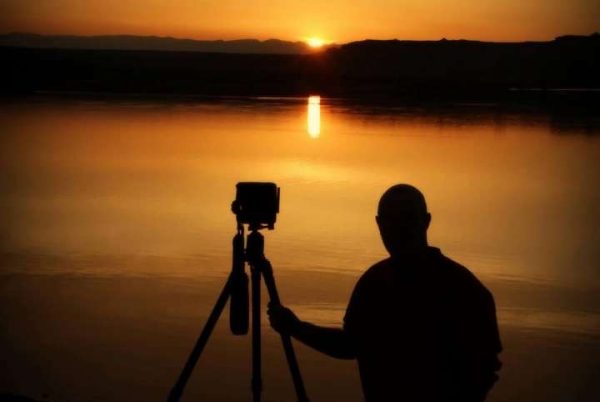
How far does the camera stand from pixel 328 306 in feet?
23.0

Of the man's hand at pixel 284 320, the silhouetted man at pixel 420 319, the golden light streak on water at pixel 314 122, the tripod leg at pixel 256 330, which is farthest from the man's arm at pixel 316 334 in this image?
the golden light streak on water at pixel 314 122

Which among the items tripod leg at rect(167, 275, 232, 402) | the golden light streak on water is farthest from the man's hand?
the golden light streak on water

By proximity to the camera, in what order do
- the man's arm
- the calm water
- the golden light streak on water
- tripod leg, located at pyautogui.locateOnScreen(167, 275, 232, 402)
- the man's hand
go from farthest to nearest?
1. the golden light streak on water
2. the calm water
3. tripod leg, located at pyautogui.locateOnScreen(167, 275, 232, 402)
4. the man's hand
5. the man's arm

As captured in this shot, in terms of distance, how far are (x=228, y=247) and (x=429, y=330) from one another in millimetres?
7141

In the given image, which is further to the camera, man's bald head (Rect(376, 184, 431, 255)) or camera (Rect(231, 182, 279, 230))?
camera (Rect(231, 182, 279, 230))

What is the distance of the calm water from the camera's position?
18.8ft

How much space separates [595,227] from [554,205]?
1863mm

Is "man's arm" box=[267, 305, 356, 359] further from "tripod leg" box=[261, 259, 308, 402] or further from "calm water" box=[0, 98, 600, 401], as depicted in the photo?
"calm water" box=[0, 98, 600, 401]

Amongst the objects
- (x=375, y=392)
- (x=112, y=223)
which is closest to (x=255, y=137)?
(x=112, y=223)

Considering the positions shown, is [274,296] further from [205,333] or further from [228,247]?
[228,247]

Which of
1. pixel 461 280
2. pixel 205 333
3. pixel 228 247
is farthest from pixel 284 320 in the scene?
pixel 228 247

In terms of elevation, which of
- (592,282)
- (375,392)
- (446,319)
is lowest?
(592,282)

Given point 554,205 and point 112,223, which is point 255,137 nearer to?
point 554,205

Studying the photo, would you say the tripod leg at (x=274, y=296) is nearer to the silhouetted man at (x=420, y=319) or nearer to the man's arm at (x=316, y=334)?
the man's arm at (x=316, y=334)
